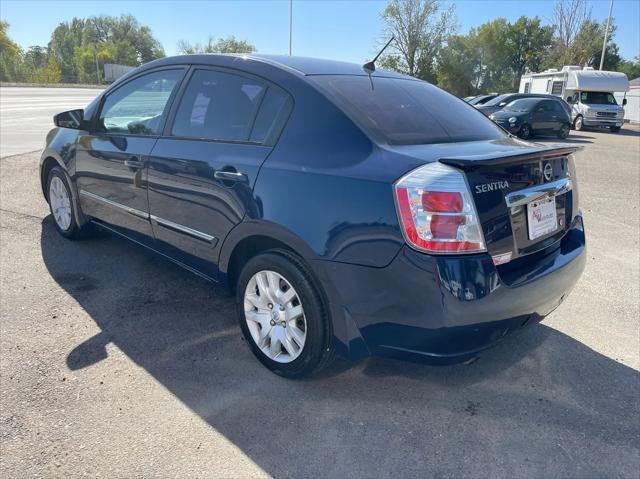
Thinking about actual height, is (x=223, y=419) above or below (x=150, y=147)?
below

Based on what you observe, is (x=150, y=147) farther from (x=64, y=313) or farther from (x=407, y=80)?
(x=407, y=80)

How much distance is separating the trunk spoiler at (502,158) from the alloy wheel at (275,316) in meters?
1.03

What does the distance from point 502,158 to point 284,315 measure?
4.41 ft

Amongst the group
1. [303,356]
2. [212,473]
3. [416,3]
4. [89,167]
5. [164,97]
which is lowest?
[212,473]

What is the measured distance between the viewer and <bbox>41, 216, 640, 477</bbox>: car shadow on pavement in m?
2.30

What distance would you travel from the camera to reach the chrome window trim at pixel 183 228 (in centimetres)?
315

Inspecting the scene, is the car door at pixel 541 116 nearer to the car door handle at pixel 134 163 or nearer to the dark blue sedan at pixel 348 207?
the dark blue sedan at pixel 348 207

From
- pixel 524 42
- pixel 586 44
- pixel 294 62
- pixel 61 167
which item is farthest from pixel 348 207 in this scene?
pixel 524 42

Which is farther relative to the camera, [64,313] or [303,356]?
[64,313]

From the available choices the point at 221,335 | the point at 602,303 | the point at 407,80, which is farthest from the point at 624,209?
the point at 221,335

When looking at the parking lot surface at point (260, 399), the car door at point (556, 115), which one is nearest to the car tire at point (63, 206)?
the parking lot surface at point (260, 399)

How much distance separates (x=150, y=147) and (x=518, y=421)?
9.13ft

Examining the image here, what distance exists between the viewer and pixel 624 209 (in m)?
7.26

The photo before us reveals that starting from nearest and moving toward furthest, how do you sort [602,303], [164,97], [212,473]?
[212,473] → [164,97] → [602,303]
